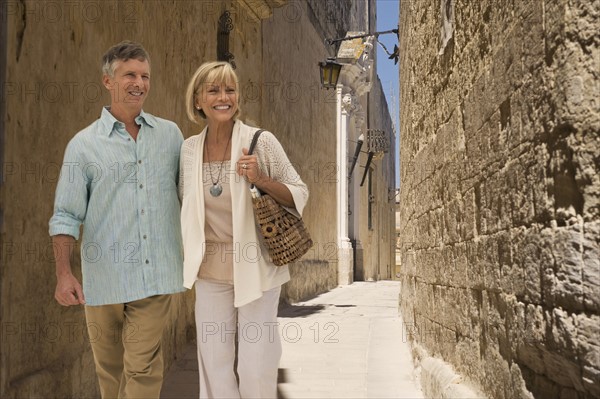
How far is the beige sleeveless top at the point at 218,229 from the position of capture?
2889 mm

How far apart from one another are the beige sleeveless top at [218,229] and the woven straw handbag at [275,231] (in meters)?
0.11

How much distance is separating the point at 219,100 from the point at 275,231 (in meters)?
0.55

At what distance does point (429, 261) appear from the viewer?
508cm

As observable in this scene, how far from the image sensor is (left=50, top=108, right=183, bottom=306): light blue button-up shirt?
117 inches

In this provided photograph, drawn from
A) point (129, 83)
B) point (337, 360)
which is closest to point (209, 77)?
point (129, 83)

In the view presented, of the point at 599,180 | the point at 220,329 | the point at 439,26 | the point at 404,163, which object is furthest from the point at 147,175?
the point at 404,163

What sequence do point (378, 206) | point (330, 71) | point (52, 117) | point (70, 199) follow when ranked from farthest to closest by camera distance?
point (378, 206) → point (330, 71) → point (52, 117) → point (70, 199)

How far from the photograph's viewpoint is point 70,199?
2980 mm

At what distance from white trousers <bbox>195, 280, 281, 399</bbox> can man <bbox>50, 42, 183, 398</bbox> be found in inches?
8.2

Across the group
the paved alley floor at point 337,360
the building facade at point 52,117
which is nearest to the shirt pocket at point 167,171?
the building facade at point 52,117

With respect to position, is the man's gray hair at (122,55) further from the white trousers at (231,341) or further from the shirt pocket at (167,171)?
the white trousers at (231,341)

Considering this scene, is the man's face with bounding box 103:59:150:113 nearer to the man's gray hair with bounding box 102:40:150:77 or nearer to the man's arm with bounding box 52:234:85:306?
the man's gray hair with bounding box 102:40:150:77

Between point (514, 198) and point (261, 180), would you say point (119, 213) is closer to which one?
point (261, 180)

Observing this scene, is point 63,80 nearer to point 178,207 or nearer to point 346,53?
point 178,207
